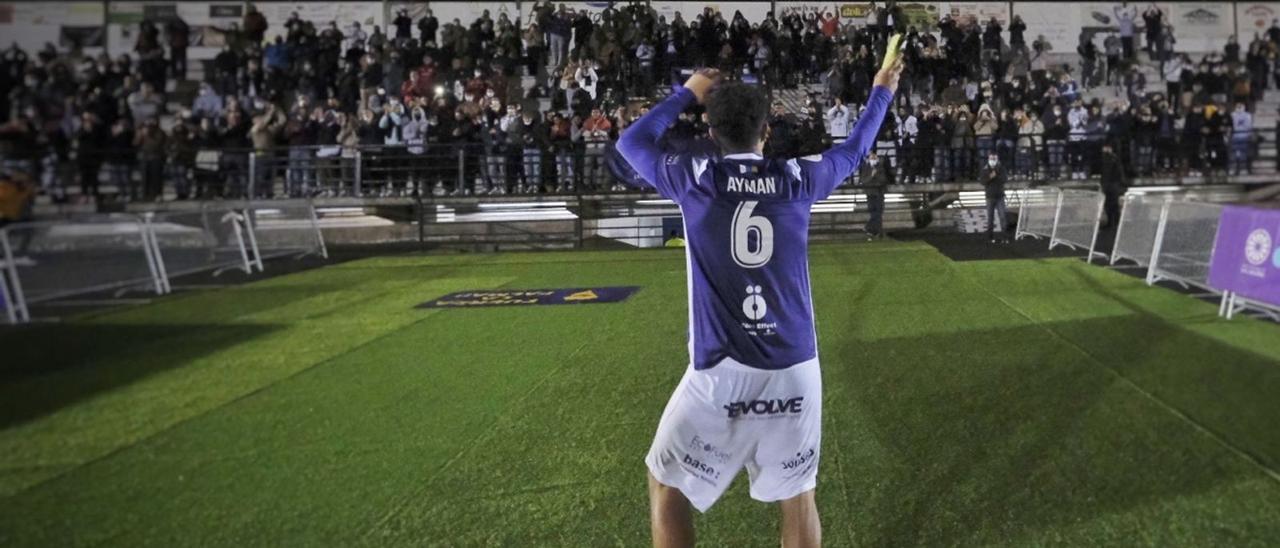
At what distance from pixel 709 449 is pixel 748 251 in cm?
40

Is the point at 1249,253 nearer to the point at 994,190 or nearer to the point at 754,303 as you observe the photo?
the point at 994,190

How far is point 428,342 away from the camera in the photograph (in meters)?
4.61

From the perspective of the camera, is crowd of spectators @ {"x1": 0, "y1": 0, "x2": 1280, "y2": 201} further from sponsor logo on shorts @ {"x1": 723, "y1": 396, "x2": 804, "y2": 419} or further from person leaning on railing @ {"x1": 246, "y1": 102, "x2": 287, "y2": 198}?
sponsor logo on shorts @ {"x1": 723, "y1": 396, "x2": 804, "y2": 419}

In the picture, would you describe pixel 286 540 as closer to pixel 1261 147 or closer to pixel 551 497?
pixel 551 497

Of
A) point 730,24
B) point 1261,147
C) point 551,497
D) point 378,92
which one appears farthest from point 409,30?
point 1261,147

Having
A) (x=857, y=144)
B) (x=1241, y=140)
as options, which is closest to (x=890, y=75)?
(x=857, y=144)

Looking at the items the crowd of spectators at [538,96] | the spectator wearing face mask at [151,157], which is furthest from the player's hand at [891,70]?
the spectator wearing face mask at [151,157]

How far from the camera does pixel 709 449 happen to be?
1.48 m

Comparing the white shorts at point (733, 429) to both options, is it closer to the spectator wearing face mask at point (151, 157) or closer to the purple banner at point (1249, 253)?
the spectator wearing face mask at point (151, 157)

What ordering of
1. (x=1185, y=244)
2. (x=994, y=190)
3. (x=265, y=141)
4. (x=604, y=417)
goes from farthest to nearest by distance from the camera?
1. (x=1185, y=244)
2. (x=994, y=190)
3. (x=604, y=417)
4. (x=265, y=141)

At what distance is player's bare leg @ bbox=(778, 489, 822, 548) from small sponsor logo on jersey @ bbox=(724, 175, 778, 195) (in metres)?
0.63

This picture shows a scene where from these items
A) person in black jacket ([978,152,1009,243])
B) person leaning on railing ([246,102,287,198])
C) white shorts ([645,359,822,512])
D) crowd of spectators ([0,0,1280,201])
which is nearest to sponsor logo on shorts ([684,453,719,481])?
white shorts ([645,359,822,512])

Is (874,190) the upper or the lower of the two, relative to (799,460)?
upper

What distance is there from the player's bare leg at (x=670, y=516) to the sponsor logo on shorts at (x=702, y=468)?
0.07 metres
